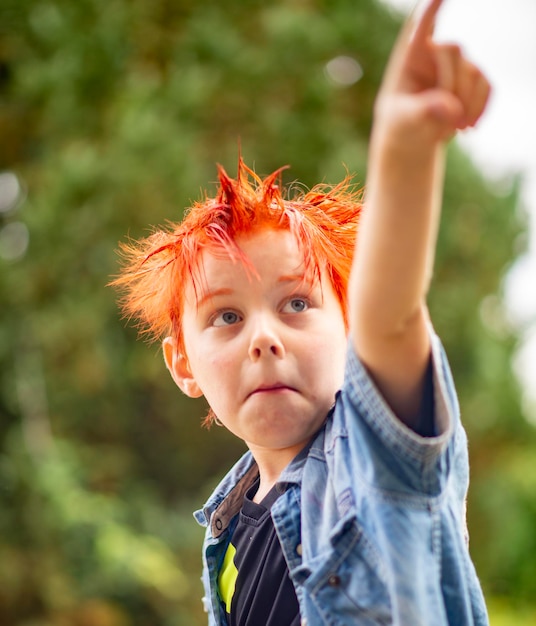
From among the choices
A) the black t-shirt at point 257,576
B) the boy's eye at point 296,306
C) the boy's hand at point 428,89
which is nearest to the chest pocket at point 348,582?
the black t-shirt at point 257,576

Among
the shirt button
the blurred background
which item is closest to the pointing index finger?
the shirt button

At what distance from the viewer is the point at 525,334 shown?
5074 millimetres

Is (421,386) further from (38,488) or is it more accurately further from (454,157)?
(454,157)

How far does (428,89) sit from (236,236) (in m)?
0.36

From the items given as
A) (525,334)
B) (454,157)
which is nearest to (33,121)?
(454,157)

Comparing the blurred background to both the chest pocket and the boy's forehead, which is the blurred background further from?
the chest pocket

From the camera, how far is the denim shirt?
0.67 m

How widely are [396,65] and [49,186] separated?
3.77 m

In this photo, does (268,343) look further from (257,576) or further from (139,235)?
(139,235)

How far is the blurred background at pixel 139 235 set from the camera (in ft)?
13.1

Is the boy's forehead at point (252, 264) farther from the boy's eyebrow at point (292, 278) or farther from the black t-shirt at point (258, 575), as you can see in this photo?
the black t-shirt at point (258, 575)

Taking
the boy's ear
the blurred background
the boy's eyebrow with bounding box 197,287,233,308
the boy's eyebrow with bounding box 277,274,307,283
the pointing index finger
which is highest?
the blurred background

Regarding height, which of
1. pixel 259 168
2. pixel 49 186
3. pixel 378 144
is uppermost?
pixel 259 168

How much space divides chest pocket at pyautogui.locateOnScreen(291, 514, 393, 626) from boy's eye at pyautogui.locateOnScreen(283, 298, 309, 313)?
10.2 inches
